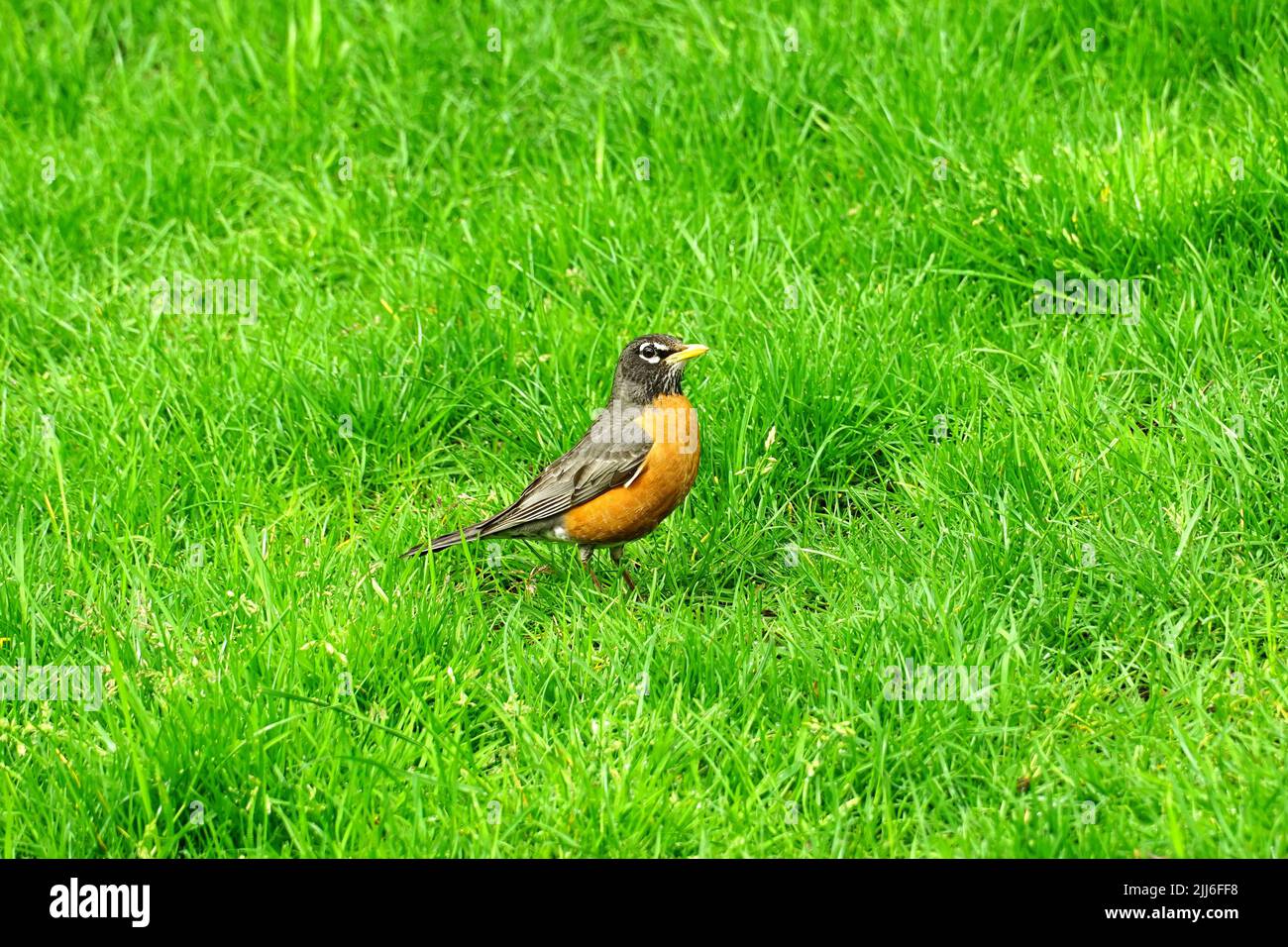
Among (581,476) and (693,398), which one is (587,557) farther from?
(693,398)

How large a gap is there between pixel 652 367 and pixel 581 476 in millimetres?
554

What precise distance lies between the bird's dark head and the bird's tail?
82 centimetres

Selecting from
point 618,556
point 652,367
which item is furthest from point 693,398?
point 618,556

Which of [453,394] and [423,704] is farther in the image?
[453,394]

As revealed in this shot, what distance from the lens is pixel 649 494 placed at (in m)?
5.35

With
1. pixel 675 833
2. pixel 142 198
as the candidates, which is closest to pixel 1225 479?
pixel 675 833

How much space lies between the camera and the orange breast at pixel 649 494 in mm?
5352

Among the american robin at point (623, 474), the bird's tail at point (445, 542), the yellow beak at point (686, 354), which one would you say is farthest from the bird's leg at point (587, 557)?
the yellow beak at point (686, 354)

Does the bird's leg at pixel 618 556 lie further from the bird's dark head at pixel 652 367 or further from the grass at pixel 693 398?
the bird's dark head at pixel 652 367

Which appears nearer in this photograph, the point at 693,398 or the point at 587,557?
the point at 587,557

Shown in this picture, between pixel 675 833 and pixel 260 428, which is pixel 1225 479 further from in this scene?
pixel 260 428
